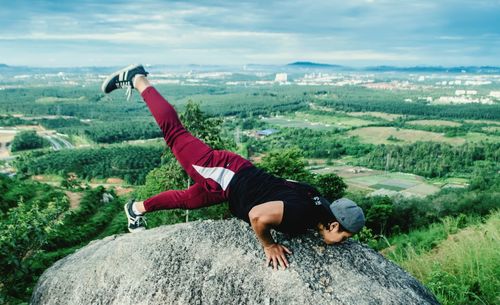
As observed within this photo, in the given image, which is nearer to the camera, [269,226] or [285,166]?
[269,226]

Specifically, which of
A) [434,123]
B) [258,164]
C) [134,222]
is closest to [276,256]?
[134,222]

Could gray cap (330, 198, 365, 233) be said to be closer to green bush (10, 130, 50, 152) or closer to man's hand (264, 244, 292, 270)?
man's hand (264, 244, 292, 270)

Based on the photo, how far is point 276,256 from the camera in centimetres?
418

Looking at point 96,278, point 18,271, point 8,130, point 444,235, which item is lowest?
point 8,130

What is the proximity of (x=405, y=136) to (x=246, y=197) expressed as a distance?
298ft

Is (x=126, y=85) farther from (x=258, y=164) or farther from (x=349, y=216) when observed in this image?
(x=258, y=164)

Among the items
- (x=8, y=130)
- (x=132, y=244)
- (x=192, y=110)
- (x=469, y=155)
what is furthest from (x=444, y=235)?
(x=8, y=130)

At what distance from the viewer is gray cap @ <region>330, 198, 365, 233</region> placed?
4266 mm

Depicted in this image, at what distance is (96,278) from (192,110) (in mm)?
14809

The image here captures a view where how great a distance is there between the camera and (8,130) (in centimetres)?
10356

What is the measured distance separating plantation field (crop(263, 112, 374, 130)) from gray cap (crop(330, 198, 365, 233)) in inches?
4104

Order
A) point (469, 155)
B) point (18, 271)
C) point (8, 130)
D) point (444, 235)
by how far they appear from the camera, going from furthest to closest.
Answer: point (8, 130) → point (469, 155) → point (444, 235) → point (18, 271)

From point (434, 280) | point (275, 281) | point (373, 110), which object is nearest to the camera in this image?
point (275, 281)

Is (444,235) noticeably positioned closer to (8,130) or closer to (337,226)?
(337,226)
